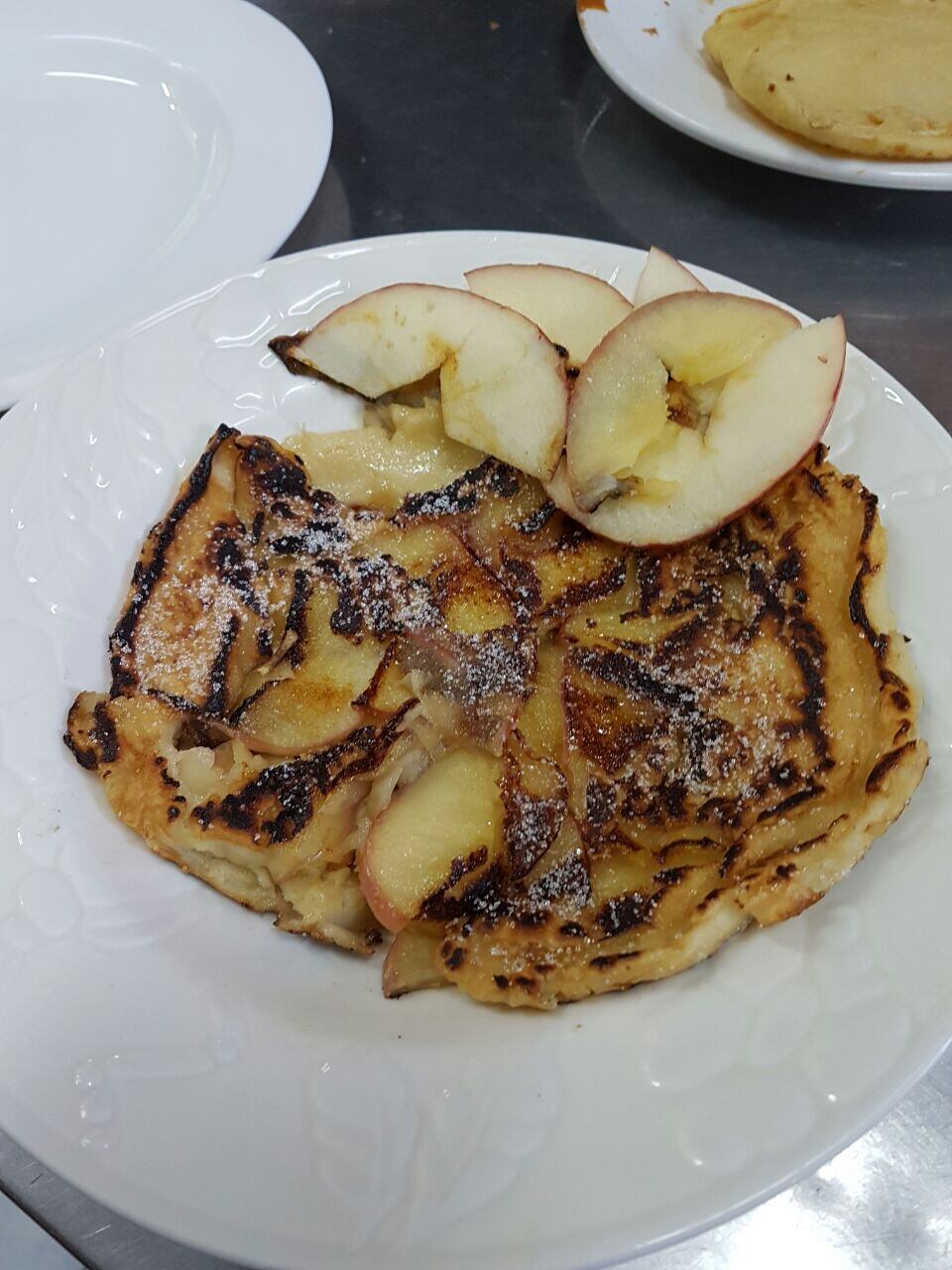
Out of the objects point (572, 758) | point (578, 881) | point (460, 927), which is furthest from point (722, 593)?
point (460, 927)

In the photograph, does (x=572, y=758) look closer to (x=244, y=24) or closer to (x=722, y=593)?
(x=722, y=593)

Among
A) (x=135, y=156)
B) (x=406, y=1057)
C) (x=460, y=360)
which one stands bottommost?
(x=406, y=1057)

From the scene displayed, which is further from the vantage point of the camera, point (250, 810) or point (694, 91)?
point (694, 91)

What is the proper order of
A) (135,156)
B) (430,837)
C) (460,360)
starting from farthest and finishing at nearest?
(135,156), (460,360), (430,837)

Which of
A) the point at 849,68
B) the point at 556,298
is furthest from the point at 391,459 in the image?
the point at 849,68

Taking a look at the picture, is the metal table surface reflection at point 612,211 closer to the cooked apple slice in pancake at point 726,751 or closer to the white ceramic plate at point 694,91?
the white ceramic plate at point 694,91

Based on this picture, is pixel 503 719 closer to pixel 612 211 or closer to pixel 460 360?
pixel 460 360
